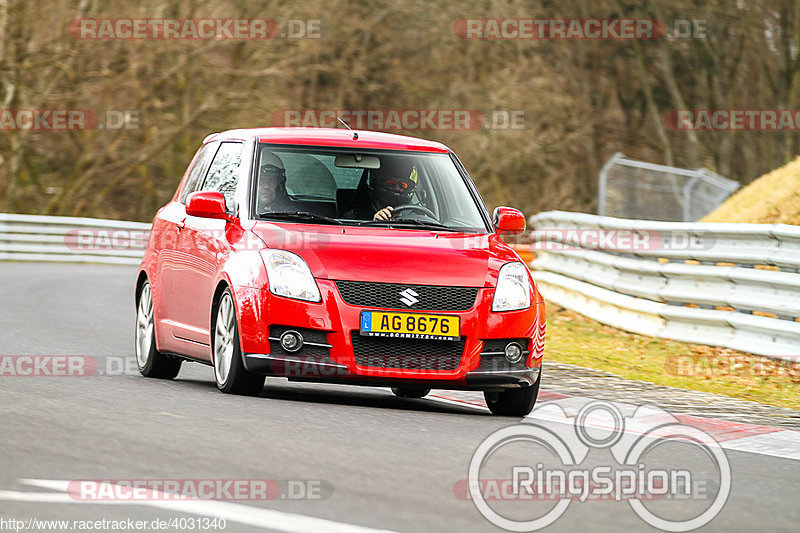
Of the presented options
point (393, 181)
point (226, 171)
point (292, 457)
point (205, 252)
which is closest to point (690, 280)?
point (393, 181)

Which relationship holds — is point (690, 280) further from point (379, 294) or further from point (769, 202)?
point (379, 294)

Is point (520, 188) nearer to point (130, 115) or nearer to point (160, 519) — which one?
point (130, 115)

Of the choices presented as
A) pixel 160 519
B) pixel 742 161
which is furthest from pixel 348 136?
pixel 742 161

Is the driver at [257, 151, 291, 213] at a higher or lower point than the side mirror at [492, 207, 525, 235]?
higher

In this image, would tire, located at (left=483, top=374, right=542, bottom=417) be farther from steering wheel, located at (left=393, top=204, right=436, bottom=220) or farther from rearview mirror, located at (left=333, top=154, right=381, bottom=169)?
rearview mirror, located at (left=333, top=154, right=381, bottom=169)

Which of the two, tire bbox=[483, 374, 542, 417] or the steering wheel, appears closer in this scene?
tire bbox=[483, 374, 542, 417]

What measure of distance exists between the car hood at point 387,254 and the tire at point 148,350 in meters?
1.95

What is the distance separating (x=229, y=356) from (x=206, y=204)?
41.2 inches

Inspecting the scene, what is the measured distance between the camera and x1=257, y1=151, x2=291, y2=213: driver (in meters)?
9.56

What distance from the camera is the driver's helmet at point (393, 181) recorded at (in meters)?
9.91

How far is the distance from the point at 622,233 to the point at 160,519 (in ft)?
39.5

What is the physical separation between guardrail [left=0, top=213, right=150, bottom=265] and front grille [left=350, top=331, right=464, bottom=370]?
24.6m

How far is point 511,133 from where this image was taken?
3716 centimetres

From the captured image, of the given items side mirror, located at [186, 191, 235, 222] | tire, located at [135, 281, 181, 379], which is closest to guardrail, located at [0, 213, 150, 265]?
tire, located at [135, 281, 181, 379]
